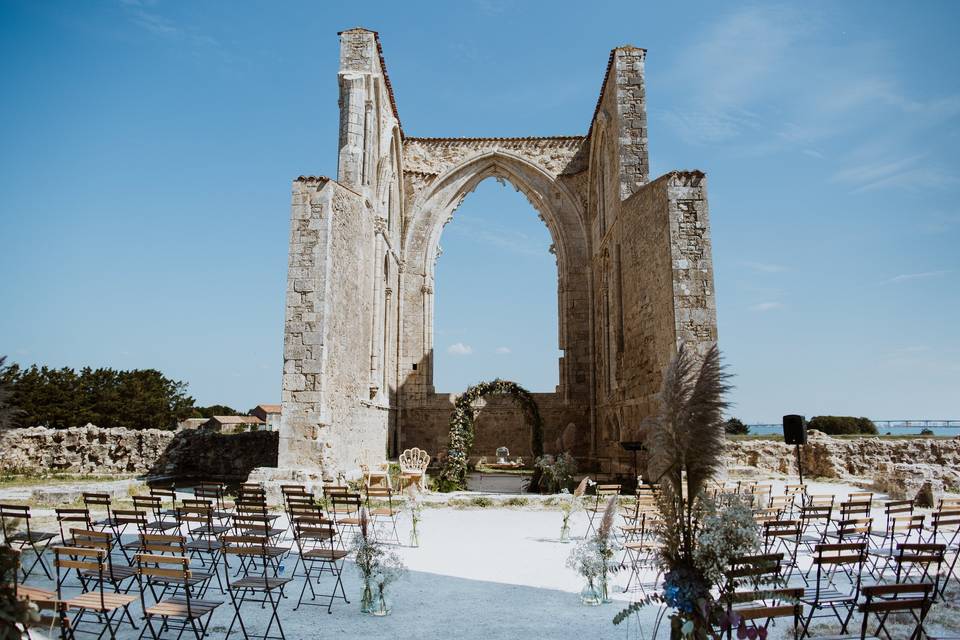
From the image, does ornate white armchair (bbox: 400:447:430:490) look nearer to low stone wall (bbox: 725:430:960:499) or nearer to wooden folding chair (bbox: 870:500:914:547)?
wooden folding chair (bbox: 870:500:914:547)

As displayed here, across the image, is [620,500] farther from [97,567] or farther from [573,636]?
[97,567]

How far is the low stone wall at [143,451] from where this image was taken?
52.4 ft

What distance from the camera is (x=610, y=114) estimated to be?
16.0 meters

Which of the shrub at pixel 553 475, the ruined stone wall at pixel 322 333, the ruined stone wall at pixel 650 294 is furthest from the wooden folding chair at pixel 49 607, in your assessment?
the shrub at pixel 553 475

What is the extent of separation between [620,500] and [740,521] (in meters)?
7.64

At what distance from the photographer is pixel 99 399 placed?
102ft

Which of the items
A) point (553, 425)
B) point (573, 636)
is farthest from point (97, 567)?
point (553, 425)

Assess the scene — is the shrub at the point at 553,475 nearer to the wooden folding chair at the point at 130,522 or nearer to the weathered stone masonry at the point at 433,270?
the weathered stone masonry at the point at 433,270

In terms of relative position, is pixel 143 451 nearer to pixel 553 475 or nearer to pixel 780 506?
pixel 553 475

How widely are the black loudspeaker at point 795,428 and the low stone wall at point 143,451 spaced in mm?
11919

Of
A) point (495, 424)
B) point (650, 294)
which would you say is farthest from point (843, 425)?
point (650, 294)

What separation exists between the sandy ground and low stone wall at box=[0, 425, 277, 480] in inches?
394

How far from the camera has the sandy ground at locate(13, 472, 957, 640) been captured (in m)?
4.50

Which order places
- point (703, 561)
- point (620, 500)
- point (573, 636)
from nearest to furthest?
1. point (703, 561)
2. point (573, 636)
3. point (620, 500)
